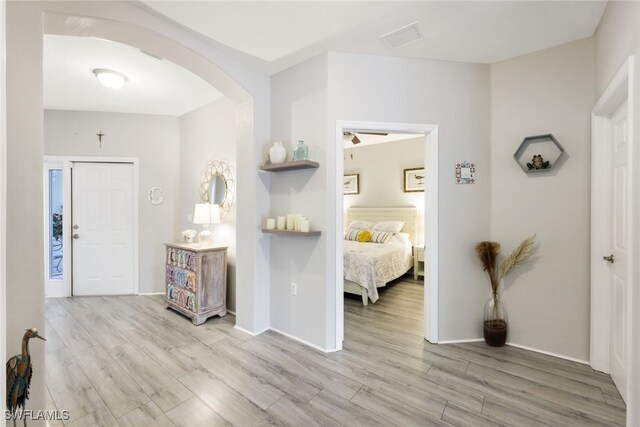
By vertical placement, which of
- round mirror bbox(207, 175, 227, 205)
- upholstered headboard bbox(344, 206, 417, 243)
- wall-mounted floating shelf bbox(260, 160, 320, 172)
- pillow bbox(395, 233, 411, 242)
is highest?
wall-mounted floating shelf bbox(260, 160, 320, 172)

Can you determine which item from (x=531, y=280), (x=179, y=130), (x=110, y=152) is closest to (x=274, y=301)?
(x=531, y=280)

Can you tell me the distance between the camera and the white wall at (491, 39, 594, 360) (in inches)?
90.9

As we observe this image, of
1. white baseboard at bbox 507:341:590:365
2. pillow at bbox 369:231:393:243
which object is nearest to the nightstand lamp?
pillow at bbox 369:231:393:243

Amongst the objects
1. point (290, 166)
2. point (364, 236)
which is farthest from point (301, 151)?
point (364, 236)

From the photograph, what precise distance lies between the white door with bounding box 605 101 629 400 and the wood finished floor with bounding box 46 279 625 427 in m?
0.19

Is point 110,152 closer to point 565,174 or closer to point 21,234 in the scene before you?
point 21,234

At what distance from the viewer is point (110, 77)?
2.93 meters

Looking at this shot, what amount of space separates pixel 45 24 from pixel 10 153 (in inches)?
41.3

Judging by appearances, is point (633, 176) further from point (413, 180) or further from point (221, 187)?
point (413, 180)

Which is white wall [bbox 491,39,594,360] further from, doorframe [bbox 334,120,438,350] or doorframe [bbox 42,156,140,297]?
doorframe [bbox 42,156,140,297]

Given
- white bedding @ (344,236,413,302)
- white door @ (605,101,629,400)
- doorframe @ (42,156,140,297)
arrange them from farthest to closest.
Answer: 1. doorframe @ (42,156,140,297)
2. white bedding @ (344,236,413,302)
3. white door @ (605,101,629,400)

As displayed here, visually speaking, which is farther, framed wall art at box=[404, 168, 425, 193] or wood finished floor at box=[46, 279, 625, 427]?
framed wall art at box=[404, 168, 425, 193]

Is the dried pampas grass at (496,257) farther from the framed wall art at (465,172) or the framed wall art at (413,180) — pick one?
the framed wall art at (413,180)

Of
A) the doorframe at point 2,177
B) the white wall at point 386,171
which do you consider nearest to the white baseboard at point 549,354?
the white wall at point 386,171
